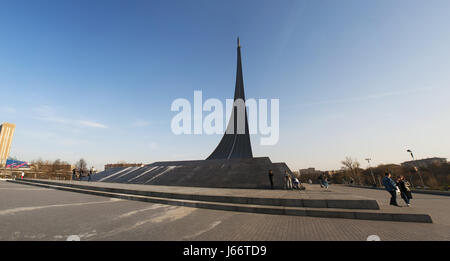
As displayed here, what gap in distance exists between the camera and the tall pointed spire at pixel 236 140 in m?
20.9

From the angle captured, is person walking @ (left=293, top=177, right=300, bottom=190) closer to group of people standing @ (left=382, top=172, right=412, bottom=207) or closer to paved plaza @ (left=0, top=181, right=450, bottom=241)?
group of people standing @ (left=382, top=172, right=412, bottom=207)

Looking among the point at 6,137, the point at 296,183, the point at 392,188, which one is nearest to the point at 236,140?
the point at 296,183

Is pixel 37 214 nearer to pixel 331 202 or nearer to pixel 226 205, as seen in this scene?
pixel 226 205

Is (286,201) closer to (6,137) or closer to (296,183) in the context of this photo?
(296,183)

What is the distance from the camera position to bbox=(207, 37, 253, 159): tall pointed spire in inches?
824

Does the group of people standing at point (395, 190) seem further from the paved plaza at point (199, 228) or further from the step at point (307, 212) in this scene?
the step at point (307, 212)

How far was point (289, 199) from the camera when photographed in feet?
20.7

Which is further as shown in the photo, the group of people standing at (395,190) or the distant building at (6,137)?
the distant building at (6,137)

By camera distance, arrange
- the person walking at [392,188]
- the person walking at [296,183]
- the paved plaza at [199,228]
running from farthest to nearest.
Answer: the person walking at [296,183] → the person walking at [392,188] → the paved plaza at [199,228]

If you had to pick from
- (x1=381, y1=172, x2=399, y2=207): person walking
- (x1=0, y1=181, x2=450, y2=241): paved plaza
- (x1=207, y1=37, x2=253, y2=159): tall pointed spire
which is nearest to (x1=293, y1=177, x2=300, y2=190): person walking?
(x1=381, y1=172, x2=399, y2=207): person walking

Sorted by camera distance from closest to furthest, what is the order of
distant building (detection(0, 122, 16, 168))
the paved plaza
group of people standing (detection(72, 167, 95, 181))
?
the paved plaza, group of people standing (detection(72, 167, 95, 181)), distant building (detection(0, 122, 16, 168))

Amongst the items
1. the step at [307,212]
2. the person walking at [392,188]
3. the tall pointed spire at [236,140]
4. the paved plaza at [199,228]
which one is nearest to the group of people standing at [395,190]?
the person walking at [392,188]

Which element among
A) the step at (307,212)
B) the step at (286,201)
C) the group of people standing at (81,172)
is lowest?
the step at (307,212)
